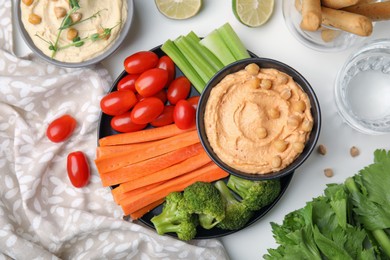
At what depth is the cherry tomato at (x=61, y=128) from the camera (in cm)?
Result: 273

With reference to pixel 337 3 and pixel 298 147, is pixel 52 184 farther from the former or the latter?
pixel 337 3

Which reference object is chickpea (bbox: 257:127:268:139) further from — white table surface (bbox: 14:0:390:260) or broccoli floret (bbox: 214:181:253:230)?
white table surface (bbox: 14:0:390:260)

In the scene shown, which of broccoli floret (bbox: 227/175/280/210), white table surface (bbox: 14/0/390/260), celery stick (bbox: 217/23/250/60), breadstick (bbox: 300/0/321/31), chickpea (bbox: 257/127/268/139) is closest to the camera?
breadstick (bbox: 300/0/321/31)

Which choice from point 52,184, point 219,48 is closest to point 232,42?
point 219,48

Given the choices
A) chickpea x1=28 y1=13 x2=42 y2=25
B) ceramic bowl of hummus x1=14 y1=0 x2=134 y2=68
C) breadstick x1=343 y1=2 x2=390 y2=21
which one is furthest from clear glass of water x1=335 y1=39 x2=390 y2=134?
chickpea x1=28 y1=13 x2=42 y2=25

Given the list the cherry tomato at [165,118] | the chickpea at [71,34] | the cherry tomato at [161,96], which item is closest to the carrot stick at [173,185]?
the cherry tomato at [165,118]

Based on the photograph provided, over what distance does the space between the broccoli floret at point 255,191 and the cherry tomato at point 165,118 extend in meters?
0.41

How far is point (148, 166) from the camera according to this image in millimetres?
2689

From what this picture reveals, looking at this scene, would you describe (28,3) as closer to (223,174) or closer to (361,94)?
(223,174)

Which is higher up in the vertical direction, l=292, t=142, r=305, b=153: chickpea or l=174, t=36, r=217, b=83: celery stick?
l=174, t=36, r=217, b=83: celery stick

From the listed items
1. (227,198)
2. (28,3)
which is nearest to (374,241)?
(227,198)

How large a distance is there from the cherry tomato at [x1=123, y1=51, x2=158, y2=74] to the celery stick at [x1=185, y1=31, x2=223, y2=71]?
20cm

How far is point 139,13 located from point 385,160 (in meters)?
1.37

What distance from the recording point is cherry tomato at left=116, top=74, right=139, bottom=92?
2.70m
